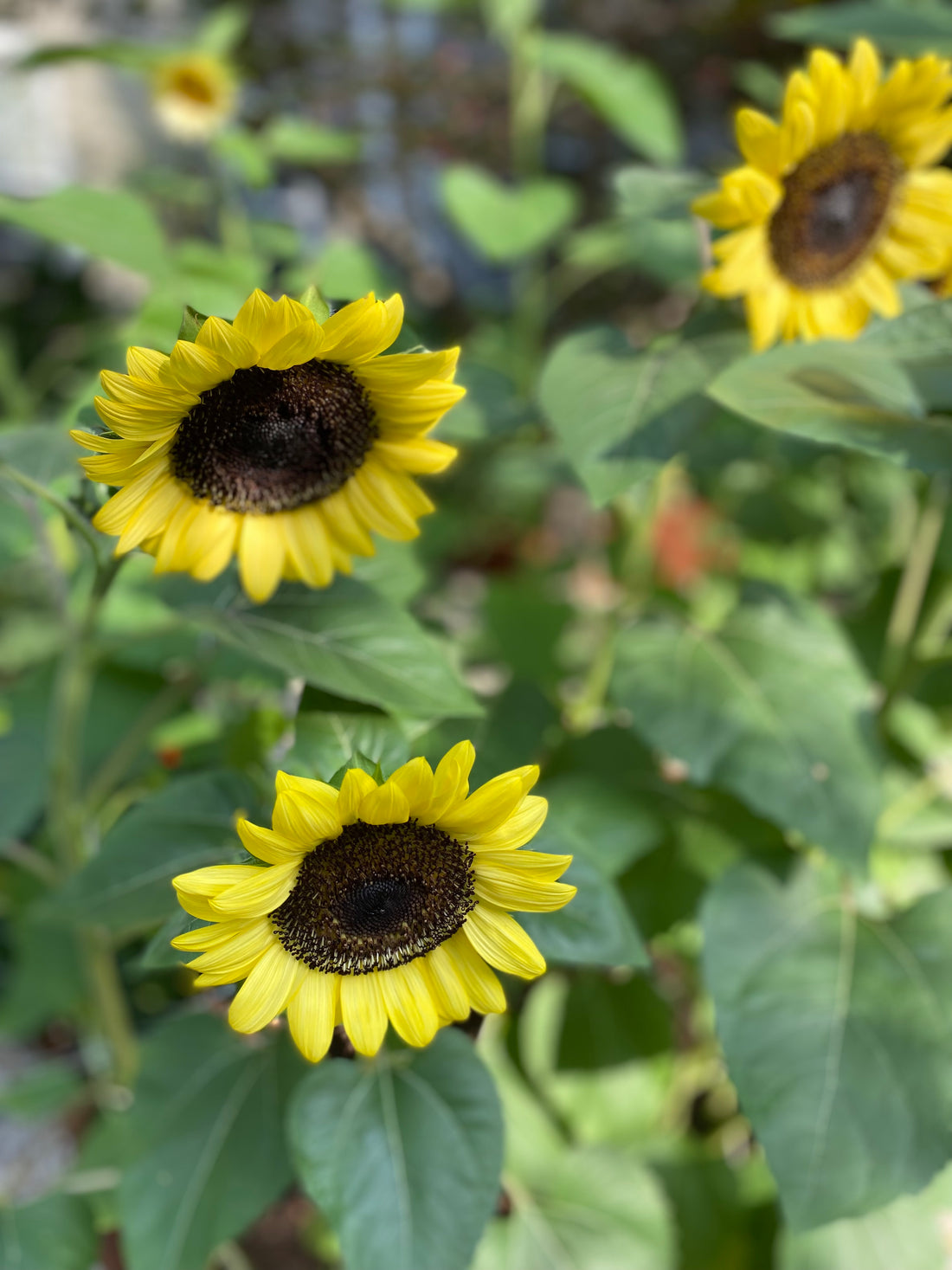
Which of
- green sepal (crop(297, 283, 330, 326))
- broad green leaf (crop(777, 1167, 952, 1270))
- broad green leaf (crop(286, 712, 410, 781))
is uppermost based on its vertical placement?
green sepal (crop(297, 283, 330, 326))

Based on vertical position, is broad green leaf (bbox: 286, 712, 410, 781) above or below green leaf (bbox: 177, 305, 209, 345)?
below

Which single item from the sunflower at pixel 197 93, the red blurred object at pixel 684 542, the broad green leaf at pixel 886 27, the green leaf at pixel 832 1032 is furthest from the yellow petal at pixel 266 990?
the red blurred object at pixel 684 542

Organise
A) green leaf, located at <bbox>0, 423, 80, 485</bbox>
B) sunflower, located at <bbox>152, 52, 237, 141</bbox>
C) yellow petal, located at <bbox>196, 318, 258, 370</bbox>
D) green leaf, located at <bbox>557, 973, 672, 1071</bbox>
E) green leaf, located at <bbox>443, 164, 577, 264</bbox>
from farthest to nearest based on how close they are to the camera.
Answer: sunflower, located at <bbox>152, 52, 237, 141</bbox>
green leaf, located at <bbox>443, 164, 577, 264</bbox>
green leaf, located at <bbox>557, 973, 672, 1071</bbox>
green leaf, located at <bbox>0, 423, 80, 485</bbox>
yellow petal, located at <bbox>196, 318, 258, 370</bbox>

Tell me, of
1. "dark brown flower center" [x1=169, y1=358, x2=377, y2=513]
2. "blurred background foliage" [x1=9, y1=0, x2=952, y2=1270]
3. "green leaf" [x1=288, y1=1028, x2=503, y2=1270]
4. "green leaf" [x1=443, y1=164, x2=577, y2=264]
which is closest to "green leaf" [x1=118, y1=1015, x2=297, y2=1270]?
"blurred background foliage" [x1=9, y1=0, x2=952, y2=1270]

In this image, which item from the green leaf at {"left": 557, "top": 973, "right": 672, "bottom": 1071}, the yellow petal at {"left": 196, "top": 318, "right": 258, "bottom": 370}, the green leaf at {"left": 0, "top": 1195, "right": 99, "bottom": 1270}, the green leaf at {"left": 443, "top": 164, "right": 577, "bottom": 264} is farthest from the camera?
the green leaf at {"left": 443, "top": 164, "right": 577, "bottom": 264}

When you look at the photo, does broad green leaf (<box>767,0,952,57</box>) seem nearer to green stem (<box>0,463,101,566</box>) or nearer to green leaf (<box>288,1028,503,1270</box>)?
green stem (<box>0,463,101,566</box>)

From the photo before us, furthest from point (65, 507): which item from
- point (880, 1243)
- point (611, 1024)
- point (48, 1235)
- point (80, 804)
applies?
point (880, 1243)

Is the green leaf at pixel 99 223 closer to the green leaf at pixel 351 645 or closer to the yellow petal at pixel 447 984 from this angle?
the green leaf at pixel 351 645
